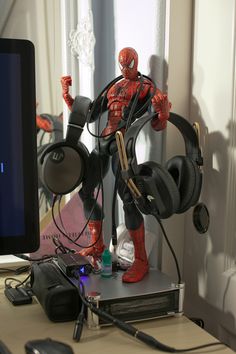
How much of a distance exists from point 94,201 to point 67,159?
0.43ft

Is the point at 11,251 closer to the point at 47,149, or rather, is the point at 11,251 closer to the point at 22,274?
the point at 47,149

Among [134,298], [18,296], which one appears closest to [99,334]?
[134,298]

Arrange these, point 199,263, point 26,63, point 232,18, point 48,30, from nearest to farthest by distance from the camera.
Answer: point 26,63 → point 232,18 → point 199,263 → point 48,30

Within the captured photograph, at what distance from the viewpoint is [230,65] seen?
0.83m

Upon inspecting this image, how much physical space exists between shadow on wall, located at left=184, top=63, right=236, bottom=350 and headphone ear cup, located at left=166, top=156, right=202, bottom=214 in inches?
2.8

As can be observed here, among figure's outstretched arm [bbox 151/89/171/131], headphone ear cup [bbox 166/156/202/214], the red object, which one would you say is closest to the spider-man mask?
figure's outstretched arm [bbox 151/89/171/131]

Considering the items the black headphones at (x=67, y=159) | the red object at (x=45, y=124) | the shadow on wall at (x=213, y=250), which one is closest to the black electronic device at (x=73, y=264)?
the black headphones at (x=67, y=159)

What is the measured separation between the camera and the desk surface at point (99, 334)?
692mm

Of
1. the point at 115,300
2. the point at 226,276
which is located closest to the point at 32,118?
the point at 115,300

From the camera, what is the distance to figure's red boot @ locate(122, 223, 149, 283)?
2.78ft

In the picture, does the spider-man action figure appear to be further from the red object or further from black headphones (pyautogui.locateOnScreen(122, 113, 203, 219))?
the red object

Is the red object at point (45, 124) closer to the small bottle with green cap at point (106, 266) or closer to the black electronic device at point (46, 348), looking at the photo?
the small bottle with green cap at point (106, 266)

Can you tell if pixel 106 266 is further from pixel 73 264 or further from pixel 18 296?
pixel 18 296

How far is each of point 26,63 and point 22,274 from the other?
0.53m
